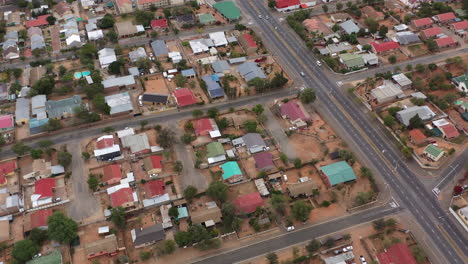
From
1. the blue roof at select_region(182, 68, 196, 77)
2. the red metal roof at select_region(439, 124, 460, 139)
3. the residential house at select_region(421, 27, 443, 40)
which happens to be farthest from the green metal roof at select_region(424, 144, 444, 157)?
the blue roof at select_region(182, 68, 196, 77)

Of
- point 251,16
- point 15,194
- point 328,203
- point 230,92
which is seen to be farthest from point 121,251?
point 251,16

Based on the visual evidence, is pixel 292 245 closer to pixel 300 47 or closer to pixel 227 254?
pixel 227 254

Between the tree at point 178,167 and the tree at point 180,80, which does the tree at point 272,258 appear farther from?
the tree at point 180,80

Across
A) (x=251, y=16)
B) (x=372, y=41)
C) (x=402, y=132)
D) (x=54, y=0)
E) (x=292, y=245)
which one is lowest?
(x=292, y=245)

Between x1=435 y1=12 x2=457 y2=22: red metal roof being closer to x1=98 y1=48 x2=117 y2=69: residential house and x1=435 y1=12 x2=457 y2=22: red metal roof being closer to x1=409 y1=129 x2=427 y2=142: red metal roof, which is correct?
x1=409 y1=129 x2=427 y2=142: red metal roof

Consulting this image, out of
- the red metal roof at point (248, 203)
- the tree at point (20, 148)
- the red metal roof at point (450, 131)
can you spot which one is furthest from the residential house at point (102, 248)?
the red metal roof at point (450, 131)

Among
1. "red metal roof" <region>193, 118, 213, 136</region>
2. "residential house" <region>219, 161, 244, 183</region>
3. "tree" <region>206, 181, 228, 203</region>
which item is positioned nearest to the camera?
"tree" <region>206, 181, 228, 203</region>
